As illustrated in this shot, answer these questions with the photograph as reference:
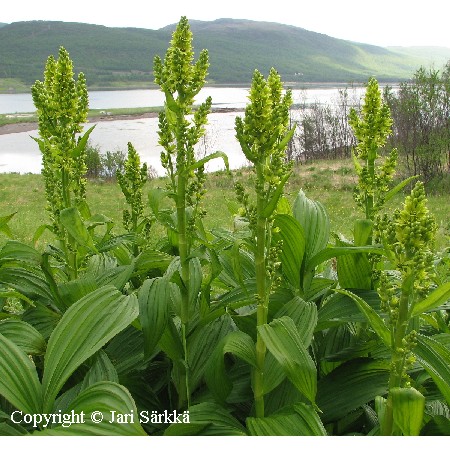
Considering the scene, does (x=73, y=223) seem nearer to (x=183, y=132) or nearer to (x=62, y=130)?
(x=62, y=130)

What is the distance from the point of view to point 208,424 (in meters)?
1.96

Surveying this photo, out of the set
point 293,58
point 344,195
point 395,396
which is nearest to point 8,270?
point 395,396

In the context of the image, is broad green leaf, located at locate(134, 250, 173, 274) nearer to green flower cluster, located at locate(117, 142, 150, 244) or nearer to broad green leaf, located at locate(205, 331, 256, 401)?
green flower cluster, located at locate(117, 142, 150, 244)

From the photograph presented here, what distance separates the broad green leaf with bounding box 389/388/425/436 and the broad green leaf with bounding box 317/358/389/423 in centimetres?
55

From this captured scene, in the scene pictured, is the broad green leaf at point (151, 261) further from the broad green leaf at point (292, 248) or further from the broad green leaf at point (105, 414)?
the broad green leaf at point (105, 414)

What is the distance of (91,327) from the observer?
201cm

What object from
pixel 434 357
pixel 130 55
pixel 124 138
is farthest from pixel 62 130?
pixel 130 55

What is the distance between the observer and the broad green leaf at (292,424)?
1.84 metres

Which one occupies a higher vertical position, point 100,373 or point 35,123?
point 35,123

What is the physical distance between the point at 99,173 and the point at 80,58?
400 feet

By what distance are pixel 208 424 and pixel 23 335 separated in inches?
38.4

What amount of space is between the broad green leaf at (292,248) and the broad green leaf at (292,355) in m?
0.62

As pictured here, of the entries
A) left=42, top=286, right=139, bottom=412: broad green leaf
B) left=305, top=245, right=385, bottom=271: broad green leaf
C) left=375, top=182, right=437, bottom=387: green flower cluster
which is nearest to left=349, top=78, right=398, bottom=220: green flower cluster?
left=305, top=245, right=385, bottom=271: broad green leaf

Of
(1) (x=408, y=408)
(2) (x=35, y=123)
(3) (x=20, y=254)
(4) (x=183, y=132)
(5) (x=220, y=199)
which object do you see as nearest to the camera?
(1) (x=408, y=408)
